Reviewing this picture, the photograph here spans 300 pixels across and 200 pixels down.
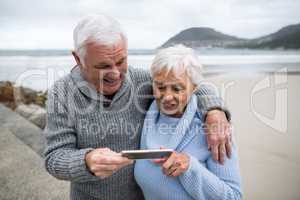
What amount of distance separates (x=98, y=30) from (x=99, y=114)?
0.34 metres

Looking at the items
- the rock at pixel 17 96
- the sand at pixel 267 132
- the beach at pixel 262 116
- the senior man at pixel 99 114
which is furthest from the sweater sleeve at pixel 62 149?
the rock at pixel 17 96

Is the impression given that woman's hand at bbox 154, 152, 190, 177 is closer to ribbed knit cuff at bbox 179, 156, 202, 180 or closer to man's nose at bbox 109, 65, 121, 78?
ribbed knit cuff at bbox 179, 156, 202, 180

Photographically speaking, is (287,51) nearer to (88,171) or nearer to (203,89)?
(203,89)

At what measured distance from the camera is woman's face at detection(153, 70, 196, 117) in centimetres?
134

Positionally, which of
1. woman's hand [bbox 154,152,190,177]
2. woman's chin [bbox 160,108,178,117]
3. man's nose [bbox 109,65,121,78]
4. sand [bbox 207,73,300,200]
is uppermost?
man's nose [bbox 109,65,121,78]

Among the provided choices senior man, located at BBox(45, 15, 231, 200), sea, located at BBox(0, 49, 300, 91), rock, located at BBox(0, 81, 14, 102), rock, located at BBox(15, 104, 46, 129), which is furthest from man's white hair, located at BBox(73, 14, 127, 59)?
rock, located at BBox(0, 81, 14, 102)

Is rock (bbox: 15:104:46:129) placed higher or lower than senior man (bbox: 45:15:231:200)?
lower

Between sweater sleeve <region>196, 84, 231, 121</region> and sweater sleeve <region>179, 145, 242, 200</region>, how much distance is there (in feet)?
0.64

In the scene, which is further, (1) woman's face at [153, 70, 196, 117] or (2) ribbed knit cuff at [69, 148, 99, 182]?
(1) woman's face at [153, 70, 196, 117]

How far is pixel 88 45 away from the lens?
4.20 ft

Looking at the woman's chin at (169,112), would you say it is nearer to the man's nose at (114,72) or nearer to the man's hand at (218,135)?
the man's hand at (218,135)

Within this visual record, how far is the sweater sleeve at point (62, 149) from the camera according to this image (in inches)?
46.9

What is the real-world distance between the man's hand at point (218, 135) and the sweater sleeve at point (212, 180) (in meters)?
0.04

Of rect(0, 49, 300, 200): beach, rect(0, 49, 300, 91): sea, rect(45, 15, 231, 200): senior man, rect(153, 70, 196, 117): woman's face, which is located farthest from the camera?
rect(0, 49, 300, 91): sea
